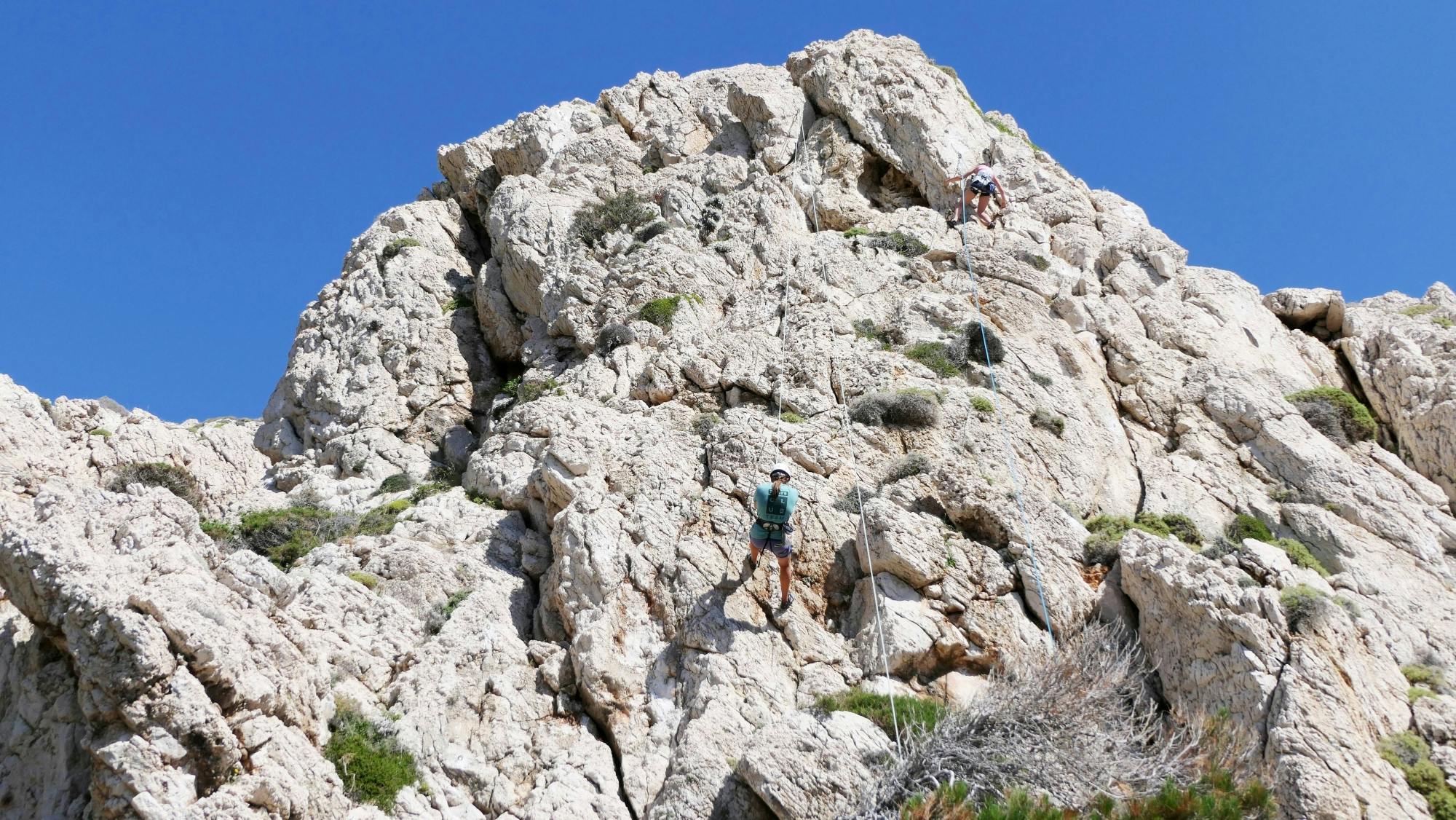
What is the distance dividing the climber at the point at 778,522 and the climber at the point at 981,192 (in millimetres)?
13416

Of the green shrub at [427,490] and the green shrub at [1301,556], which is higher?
the green shrub at [1301,556]

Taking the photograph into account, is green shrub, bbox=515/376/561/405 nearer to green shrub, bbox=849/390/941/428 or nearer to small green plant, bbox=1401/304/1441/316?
green shrub, bbox=849/390/941/428

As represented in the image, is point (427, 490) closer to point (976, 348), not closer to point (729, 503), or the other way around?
point (729, 503)

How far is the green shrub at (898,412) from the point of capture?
19.4m

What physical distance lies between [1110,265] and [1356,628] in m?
13.4

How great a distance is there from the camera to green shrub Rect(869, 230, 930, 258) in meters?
25.7

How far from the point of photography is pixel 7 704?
13.1m

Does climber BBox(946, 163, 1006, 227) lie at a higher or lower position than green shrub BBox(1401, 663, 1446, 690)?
higher

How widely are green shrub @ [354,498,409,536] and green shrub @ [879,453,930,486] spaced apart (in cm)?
922

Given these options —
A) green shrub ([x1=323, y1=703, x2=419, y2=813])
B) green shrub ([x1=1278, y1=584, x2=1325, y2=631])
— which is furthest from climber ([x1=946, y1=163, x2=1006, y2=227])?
green shrub ([x1=323, y1=703, x2=419, y2=813])

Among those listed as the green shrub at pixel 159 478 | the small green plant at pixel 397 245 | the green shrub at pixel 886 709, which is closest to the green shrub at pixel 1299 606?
the green shrub at pixel 886 709

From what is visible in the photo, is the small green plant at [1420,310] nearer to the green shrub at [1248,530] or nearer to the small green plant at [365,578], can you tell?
the green shrub at [1248,530]

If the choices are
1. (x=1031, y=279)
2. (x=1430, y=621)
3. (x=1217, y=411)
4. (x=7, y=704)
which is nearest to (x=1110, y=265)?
(x=1031, y=279)

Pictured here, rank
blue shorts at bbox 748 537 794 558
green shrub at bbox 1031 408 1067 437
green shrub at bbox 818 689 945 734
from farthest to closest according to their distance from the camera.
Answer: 1. green shrub at bbox 1031 408 1067 437
2. blue shorts at bbox 748 537 794 558
3. green shrub at bbox 818 689 945 734
